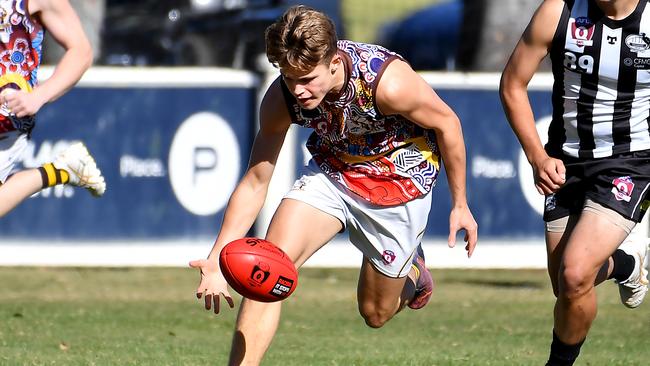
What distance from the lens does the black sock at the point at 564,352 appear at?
5.95 m

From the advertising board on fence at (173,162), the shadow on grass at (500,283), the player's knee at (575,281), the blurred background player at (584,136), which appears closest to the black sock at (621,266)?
the blurred background player at (584,136)

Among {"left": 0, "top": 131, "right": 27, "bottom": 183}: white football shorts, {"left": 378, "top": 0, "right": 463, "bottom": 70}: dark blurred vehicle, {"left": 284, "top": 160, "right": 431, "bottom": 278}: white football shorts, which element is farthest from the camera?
{"left": 378, "top": 0, "right": 463, "bottom": 70}: dark blurred vehicle

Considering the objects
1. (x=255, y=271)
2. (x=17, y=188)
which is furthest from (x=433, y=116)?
(x=17, y=188)

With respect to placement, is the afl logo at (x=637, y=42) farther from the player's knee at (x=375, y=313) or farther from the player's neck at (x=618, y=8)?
the player's knee at (x=375, y=313)

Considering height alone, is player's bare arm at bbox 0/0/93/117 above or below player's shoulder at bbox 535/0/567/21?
below

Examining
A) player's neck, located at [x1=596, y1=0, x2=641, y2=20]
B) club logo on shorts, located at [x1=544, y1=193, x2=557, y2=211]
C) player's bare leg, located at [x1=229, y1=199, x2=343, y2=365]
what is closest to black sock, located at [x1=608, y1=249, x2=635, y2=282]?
club logo on shorts, located at [x1=544, y1=193, x2=557, y2=211]

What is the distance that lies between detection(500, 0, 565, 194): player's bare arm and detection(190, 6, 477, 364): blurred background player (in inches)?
14.1

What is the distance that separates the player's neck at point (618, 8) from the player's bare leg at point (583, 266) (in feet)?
2.95

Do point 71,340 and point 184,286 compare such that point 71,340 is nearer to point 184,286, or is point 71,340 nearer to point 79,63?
point 79,63

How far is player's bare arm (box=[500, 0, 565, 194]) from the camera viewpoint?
19.2ft

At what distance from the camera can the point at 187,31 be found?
48.3 feet

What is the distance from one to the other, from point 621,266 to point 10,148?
3208 mm

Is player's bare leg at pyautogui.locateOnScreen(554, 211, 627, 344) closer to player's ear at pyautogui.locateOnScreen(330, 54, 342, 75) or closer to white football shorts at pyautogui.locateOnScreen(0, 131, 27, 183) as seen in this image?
player's ear at pyautogui.locateOnScreen(330, 54, 342, 75)

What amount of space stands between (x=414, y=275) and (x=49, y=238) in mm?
5161
